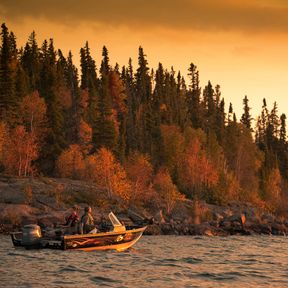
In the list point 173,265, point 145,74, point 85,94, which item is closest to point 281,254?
point 173,265

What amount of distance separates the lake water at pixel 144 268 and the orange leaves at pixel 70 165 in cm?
3452

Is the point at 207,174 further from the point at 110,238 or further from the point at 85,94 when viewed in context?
the point at 110,238

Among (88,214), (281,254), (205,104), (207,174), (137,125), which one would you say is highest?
(205,104)

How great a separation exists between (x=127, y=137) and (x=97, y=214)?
151 feet

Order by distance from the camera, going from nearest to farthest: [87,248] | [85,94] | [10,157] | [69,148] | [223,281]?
[223,281] < [87,248] < [10,157] < [69,148] < [85,94]

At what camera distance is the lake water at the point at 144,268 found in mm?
18500

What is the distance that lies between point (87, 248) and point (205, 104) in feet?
309

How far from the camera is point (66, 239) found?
26.6 metres

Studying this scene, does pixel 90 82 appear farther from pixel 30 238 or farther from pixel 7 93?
pixel 30 238

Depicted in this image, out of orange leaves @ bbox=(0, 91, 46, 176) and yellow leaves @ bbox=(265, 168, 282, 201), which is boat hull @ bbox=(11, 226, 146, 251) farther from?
yellow leaves @ bbox=(265, 168, 282, 201)

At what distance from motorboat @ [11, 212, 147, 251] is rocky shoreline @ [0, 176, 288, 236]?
14.0m

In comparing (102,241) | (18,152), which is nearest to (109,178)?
(18,152)

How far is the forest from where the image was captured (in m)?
62.8

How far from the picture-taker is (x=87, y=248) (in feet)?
91.3
